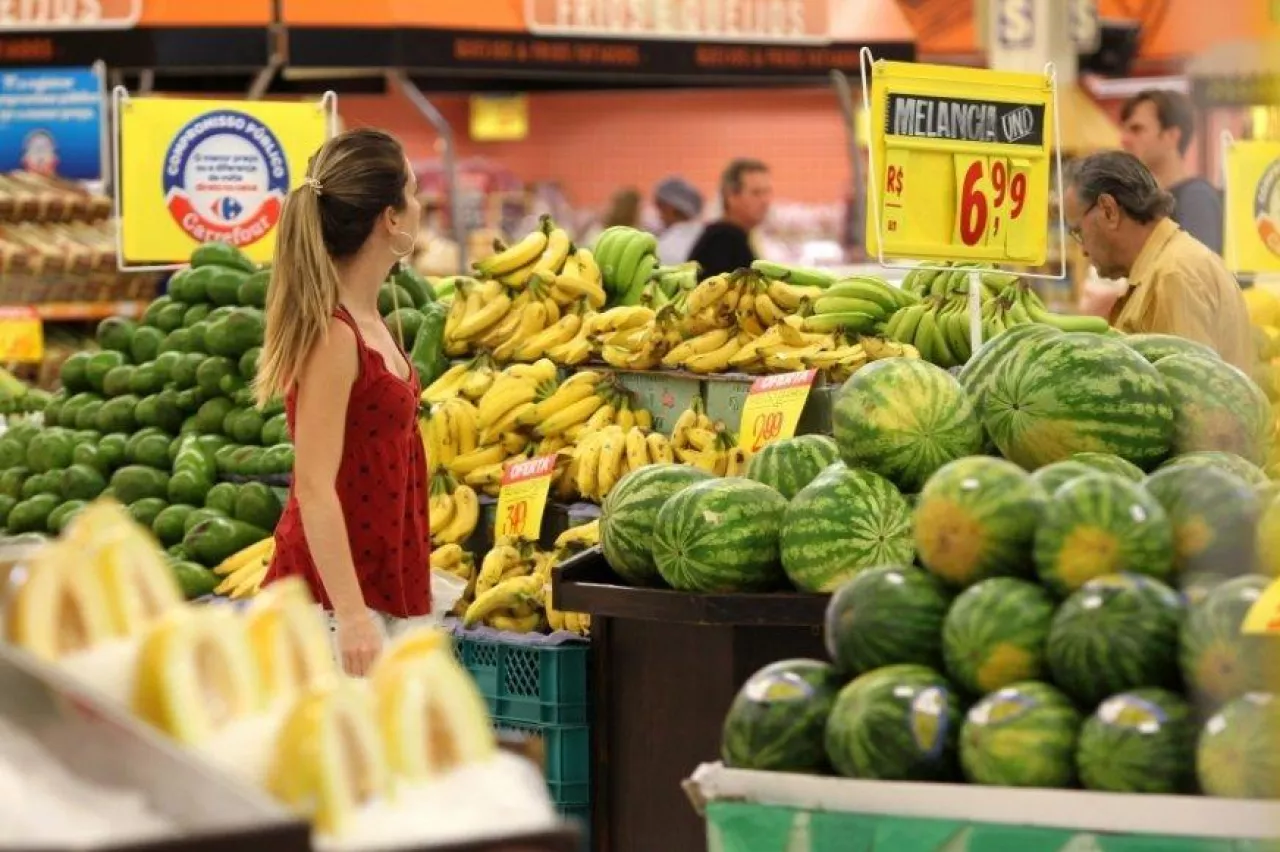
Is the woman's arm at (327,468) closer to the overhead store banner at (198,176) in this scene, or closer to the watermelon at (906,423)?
the watermelon at (906,423)

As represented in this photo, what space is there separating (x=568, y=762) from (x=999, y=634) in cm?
171

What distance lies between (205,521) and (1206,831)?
11.8ft

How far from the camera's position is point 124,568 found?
1979mm

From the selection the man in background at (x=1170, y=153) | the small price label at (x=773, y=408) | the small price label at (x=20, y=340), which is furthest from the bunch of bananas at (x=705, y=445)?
the small price label at (x=20, y=340)

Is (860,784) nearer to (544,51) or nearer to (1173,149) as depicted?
(1173,149)

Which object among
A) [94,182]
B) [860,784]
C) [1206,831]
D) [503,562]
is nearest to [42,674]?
[860,784]

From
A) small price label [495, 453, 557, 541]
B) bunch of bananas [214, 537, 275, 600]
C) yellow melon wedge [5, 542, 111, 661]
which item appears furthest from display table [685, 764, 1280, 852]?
→ bunch of bananas [214, 537, 275, 600]

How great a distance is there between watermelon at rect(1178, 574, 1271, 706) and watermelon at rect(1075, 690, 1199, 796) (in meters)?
0.04

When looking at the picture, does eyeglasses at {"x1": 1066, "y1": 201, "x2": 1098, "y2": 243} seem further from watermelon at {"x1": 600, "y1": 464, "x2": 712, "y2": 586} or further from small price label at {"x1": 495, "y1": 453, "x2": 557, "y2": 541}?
watermelon at {"x1": 600, "y1": 464, "x2": 712, "y2": 586}

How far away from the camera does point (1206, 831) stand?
253 centimetres

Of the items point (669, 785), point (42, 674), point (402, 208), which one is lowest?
point (669, 785)

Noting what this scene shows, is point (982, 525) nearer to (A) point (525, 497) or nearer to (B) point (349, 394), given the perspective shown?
(B) point (349, 394)

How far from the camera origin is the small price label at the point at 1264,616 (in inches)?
99.3

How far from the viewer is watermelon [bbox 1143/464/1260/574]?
285cm
